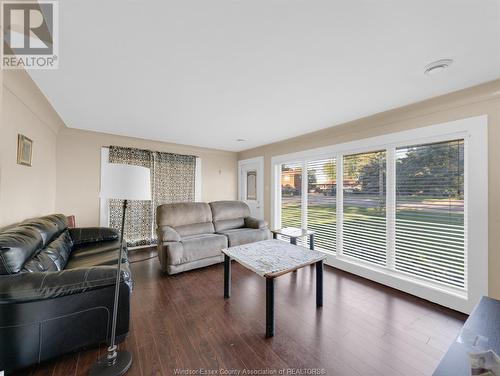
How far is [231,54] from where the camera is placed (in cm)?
163

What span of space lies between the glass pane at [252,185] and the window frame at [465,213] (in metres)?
2.46

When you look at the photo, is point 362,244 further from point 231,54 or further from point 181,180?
point 181,180

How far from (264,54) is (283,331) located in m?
2.40

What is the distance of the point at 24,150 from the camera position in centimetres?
232

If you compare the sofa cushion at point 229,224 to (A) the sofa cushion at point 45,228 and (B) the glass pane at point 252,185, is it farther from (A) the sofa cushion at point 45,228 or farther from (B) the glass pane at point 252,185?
(A) the sofa cushion at point 45,228

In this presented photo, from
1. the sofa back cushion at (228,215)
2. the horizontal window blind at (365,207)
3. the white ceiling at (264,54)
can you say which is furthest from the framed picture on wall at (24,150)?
the horizontal window blind at (365,207)

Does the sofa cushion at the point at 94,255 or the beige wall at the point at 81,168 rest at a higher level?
the beige wall at the point at 81,168

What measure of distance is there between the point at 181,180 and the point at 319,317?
395cm

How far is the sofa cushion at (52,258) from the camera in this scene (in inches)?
64.4

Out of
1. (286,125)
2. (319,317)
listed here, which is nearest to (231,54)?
(286,125)

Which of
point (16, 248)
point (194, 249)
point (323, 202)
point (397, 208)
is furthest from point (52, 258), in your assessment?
point (397, 208)

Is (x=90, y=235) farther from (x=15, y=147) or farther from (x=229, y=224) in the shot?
(x=229, y=224)

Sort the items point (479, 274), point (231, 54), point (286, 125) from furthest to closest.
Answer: point (286, 125), point (479, 274), point (231, 54)

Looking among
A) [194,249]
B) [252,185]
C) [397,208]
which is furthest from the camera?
[252,185]
